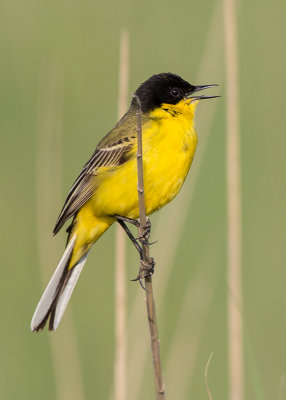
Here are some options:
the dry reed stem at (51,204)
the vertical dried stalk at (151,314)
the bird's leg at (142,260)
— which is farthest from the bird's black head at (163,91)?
the vertical dried stalk at (151,314)

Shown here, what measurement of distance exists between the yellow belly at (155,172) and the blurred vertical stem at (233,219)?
0.21 meters

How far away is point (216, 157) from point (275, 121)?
619 millimetres

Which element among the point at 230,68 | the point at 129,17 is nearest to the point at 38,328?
the point at 230,68

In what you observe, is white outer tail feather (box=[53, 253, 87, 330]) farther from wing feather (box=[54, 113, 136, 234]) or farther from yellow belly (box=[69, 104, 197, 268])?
wing feather (box=[54, 113, 136, 234])

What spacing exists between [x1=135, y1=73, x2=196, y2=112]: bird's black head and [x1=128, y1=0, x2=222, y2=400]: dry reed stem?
11 cm

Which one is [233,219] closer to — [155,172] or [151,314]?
A: [155,172]

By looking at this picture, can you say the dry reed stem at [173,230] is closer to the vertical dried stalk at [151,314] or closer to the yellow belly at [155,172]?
the yellow belly at [155,172]

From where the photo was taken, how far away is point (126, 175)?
390cm

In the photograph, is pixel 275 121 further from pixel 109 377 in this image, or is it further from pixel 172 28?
pixel 109 377

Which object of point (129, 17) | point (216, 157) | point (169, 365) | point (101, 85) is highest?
point (129, 17)

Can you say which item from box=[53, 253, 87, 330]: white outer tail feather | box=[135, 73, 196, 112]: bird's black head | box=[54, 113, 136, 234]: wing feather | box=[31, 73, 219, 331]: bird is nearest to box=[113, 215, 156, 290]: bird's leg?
box=[31, 73, 219, 331]: bird

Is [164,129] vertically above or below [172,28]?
below

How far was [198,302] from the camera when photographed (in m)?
3.86

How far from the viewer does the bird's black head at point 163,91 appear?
13.8 feet
